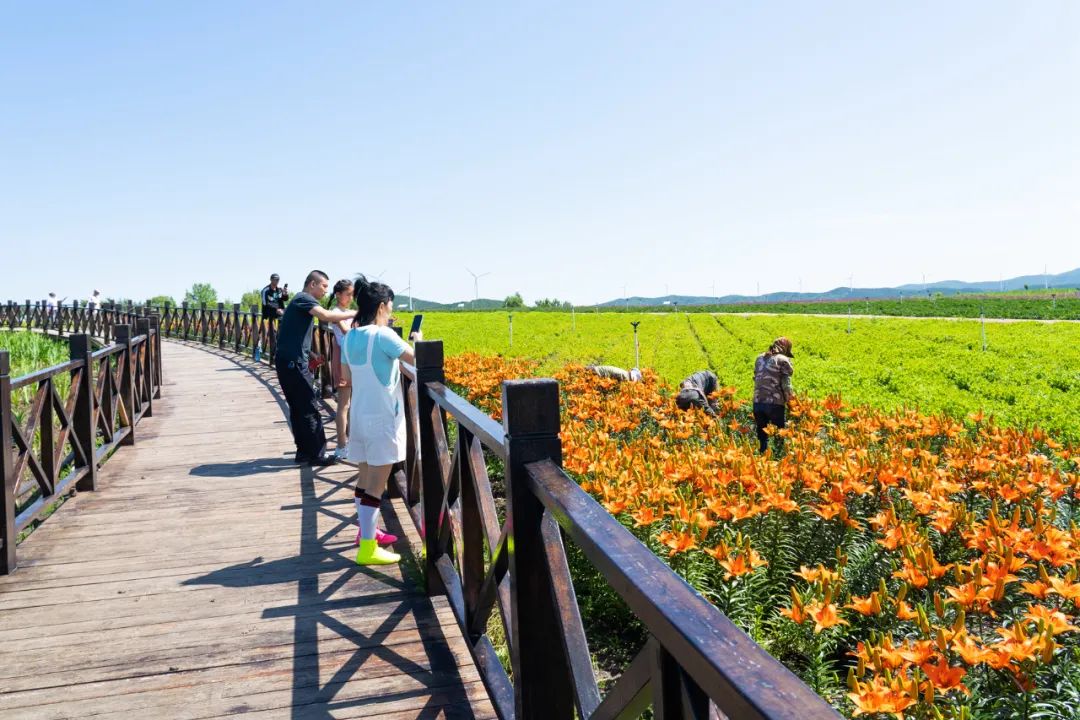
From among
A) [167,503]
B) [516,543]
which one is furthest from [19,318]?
[516,543]

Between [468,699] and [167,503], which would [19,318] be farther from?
[468,699]

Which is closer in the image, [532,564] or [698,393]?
[532,564]

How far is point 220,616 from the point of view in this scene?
140 inches

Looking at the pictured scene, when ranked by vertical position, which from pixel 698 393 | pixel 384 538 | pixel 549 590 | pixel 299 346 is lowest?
pixel 384 538

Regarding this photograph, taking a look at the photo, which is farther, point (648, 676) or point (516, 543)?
point (516, 543)

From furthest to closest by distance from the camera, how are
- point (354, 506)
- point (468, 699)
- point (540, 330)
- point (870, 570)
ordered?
Result: point (540, 330), point (354, 506), point (870, 570), point (468, 699)

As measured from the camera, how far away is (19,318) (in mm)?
33031

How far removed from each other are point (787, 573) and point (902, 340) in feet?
63.9

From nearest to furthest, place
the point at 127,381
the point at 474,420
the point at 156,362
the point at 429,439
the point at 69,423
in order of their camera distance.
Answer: the point at 474,420 → the point at 429,439 → the point at 69,423 → the point at 127,381 → the point at 156,362

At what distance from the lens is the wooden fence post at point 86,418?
18.7 feet

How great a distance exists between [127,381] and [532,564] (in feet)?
24.1

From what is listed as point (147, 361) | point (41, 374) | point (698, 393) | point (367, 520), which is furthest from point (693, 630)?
point (147, 361)

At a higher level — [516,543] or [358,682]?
[516,543]

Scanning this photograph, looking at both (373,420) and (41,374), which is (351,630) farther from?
(41,374)
